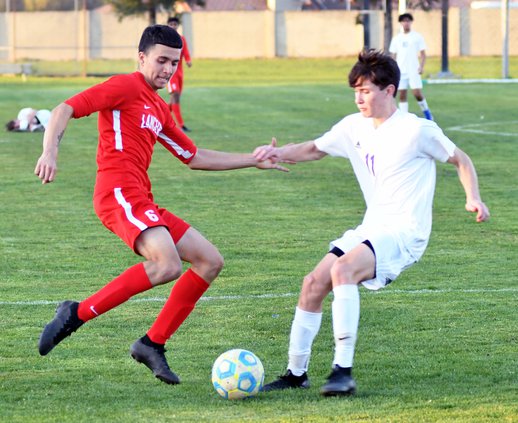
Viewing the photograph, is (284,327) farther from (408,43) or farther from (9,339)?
(408,43)

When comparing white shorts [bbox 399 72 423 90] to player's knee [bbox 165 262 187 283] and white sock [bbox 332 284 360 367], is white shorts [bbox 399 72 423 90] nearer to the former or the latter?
player's knee [bbox 165 262 187 283]

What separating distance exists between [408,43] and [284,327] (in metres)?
17.5

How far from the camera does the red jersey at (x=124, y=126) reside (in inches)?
240

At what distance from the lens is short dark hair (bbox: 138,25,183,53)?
6168 mm

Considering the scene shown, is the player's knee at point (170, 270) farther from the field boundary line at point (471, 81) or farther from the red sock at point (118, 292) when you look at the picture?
the field boundary line at point (471, 81)

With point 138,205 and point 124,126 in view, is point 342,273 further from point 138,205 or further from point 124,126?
point 124,126

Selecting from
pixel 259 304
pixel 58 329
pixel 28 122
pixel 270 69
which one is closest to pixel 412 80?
pixel 28 122

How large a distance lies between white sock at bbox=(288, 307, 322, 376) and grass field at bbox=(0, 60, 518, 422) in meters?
0.15

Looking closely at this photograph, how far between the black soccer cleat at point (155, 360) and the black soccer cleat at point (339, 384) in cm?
81

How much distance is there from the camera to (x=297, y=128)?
20.9 metres

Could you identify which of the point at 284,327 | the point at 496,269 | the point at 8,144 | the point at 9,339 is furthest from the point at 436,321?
the point at 8,144

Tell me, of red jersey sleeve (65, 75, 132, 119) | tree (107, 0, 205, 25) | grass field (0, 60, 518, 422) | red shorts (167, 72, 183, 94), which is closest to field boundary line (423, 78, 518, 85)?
red shorts (167, 72, 183, 94)

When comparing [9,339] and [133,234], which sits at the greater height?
[133,234]

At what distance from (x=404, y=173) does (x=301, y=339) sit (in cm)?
94
